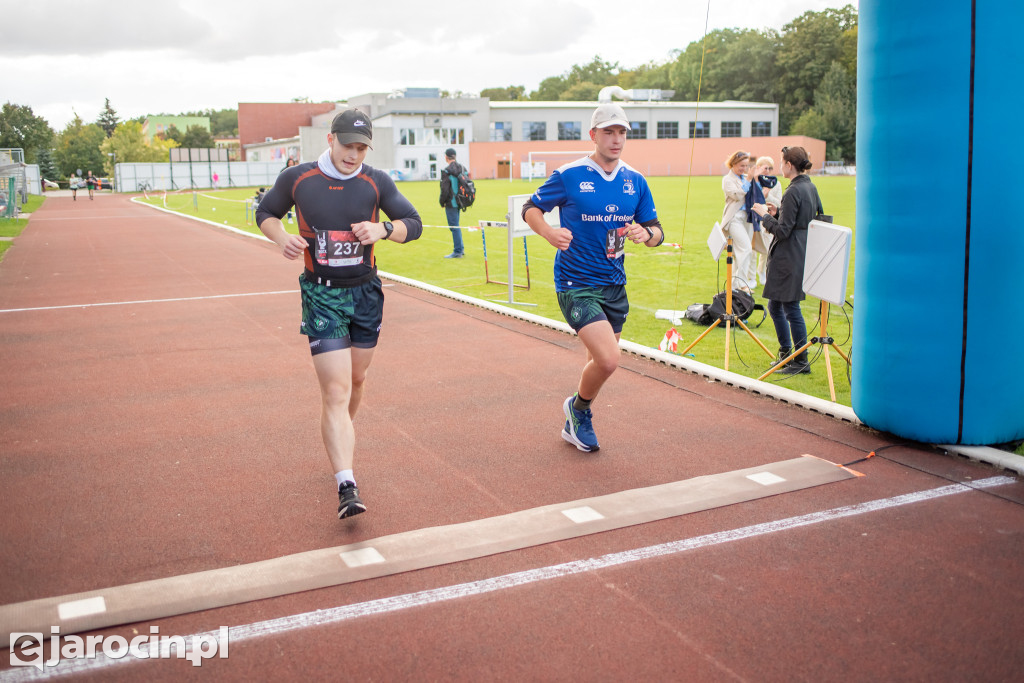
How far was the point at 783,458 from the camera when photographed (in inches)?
223

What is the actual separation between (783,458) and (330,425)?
299cm

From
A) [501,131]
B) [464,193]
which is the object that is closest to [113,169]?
[501,131]

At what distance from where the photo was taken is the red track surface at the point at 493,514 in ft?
11.1

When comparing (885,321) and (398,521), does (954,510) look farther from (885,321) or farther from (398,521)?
(398,521)

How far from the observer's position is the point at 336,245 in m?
4.82

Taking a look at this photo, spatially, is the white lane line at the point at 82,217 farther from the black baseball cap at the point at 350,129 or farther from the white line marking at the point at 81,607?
the white line marking at the point at 81,607

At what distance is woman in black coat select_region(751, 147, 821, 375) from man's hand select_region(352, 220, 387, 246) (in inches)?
174

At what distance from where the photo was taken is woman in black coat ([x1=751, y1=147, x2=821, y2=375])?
312 inches

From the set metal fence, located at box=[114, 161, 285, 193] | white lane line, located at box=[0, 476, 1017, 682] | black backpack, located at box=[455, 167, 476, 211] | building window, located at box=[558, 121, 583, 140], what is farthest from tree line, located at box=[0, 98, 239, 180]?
white lane line, located at box=[0, 476, 1017, 682]

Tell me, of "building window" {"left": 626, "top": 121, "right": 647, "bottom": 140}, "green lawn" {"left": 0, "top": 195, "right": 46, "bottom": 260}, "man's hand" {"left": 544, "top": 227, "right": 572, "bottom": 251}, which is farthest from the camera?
"building window" {"left": 626, "top": 121, "right": 647, "bottom": 140}

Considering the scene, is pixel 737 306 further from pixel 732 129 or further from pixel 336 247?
pixel 732 129

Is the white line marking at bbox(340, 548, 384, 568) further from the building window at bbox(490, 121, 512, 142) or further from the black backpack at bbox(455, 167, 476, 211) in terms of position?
the building window at bbox(490, 121, 512, 142)

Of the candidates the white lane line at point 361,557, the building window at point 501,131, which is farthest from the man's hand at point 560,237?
the building window at point 501,131

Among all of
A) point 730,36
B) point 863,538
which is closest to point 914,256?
point 863,538
